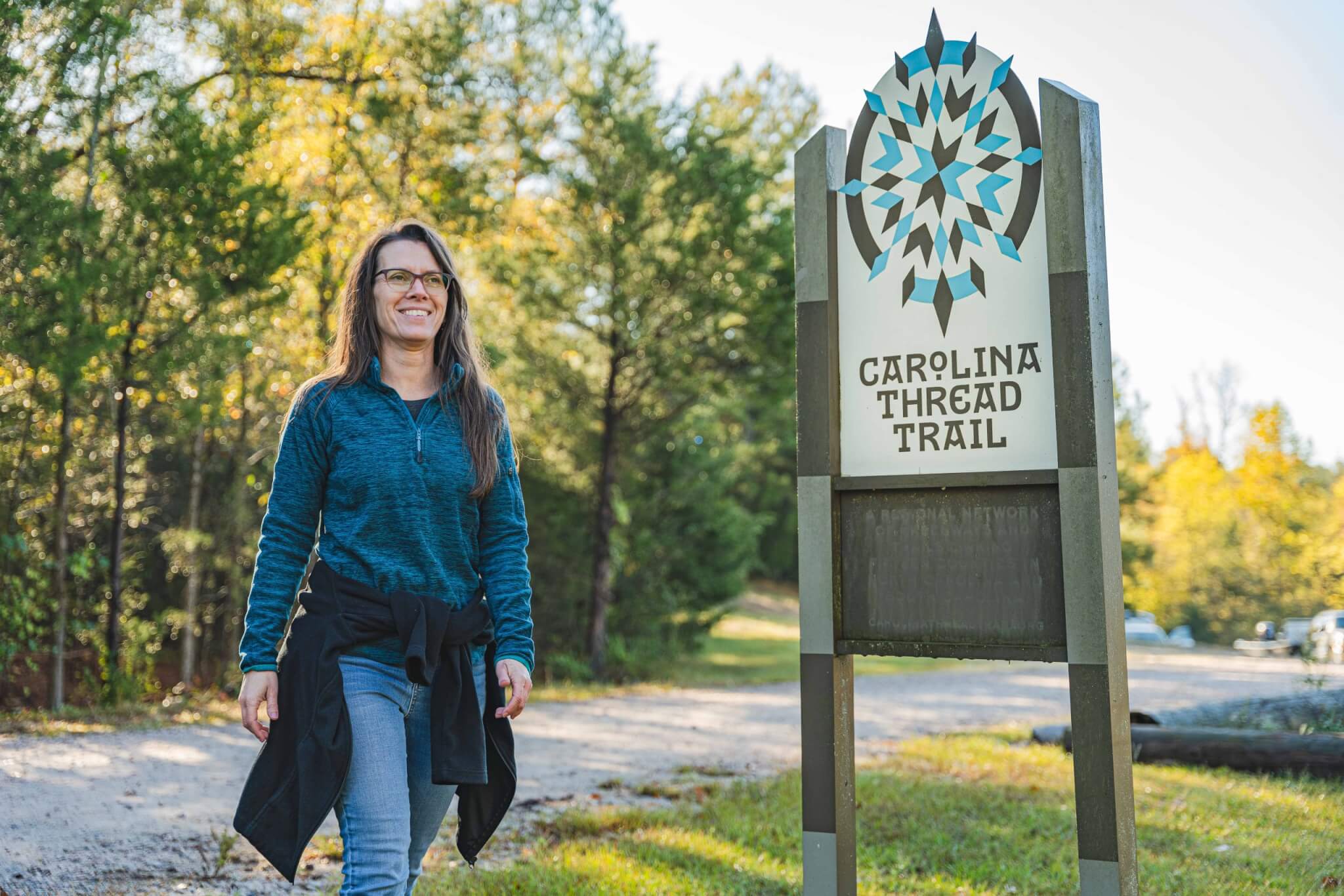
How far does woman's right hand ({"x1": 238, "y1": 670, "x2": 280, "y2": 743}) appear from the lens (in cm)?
264

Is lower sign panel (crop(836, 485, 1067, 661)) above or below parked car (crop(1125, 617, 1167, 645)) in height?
above

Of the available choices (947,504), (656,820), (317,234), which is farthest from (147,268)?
(947,504)

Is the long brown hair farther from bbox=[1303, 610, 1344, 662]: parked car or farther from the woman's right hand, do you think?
bbox=[1303, 610, 1344, 662]: parked car

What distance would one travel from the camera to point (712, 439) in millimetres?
18219

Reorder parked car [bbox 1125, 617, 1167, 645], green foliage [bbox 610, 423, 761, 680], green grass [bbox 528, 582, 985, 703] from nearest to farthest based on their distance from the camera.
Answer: green grass [bbox 528, 582, 985, 703]
green foliage [bbox 610, 423, 761, 680]
parked car [bbox 1125, 617, 1167, 645]

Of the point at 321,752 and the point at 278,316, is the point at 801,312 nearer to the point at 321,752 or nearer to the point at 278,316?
the point at 321,752

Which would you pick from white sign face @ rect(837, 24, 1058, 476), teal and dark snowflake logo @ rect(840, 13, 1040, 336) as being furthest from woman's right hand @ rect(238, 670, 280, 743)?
teal and dark snowflake logo @ rect(840, 13, 1040, 336)

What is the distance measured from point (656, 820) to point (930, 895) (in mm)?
1849

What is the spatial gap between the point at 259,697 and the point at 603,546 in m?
13.7

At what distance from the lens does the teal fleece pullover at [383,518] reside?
2738 millimetres

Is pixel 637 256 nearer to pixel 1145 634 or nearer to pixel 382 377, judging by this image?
pixel 382 377

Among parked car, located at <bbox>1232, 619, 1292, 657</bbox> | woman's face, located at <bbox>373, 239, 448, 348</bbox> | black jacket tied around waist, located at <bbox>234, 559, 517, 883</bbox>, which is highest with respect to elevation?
woman's face, located at <bbox>373, 239, 448, 348</bbox>

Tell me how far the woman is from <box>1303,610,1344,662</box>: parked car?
27.7ft

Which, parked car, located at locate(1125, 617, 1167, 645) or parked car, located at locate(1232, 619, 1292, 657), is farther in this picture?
parked car, located at locate(1125, 617, 1167, 645)
